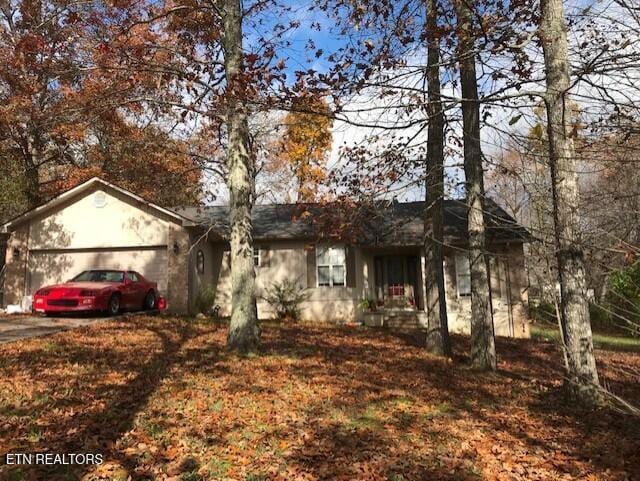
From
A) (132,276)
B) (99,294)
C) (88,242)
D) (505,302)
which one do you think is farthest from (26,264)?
(505,302)

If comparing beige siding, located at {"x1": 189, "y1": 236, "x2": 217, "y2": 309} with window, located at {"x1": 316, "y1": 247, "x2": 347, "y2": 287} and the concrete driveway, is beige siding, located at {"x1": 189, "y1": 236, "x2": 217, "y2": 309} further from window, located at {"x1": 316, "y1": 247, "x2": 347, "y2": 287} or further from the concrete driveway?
window, located at {"x1": 316, "y1": 247, "x2": 347, "y2": 287}

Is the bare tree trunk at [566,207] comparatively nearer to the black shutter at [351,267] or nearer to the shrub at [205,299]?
the black shutter at [351,267]

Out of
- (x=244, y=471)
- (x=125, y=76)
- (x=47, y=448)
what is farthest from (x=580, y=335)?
(x=125, y=76)

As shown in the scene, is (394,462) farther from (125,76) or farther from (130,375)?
(125,76)

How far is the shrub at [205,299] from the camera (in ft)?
54.0

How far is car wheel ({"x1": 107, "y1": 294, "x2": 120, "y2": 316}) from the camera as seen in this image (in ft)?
45.9

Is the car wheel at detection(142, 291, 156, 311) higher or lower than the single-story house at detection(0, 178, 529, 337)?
lower

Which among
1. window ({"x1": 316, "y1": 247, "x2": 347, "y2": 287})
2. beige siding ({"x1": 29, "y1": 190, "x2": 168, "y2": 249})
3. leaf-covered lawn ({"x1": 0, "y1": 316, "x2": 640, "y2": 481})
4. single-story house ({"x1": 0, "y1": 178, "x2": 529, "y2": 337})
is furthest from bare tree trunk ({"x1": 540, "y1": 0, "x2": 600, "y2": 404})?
beige siding ({"x1": 29, "y1": 190, "x2": 168, "y2": 249})

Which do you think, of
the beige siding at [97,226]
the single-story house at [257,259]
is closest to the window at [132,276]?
the single-story house at [257,259]

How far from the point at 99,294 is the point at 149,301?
2.50 meters

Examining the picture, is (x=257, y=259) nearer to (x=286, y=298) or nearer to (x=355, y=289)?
(x=286, y=298)

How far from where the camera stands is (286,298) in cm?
1762

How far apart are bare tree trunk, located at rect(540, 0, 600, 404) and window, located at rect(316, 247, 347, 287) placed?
11.4m

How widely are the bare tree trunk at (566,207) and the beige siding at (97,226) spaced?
1324cm
